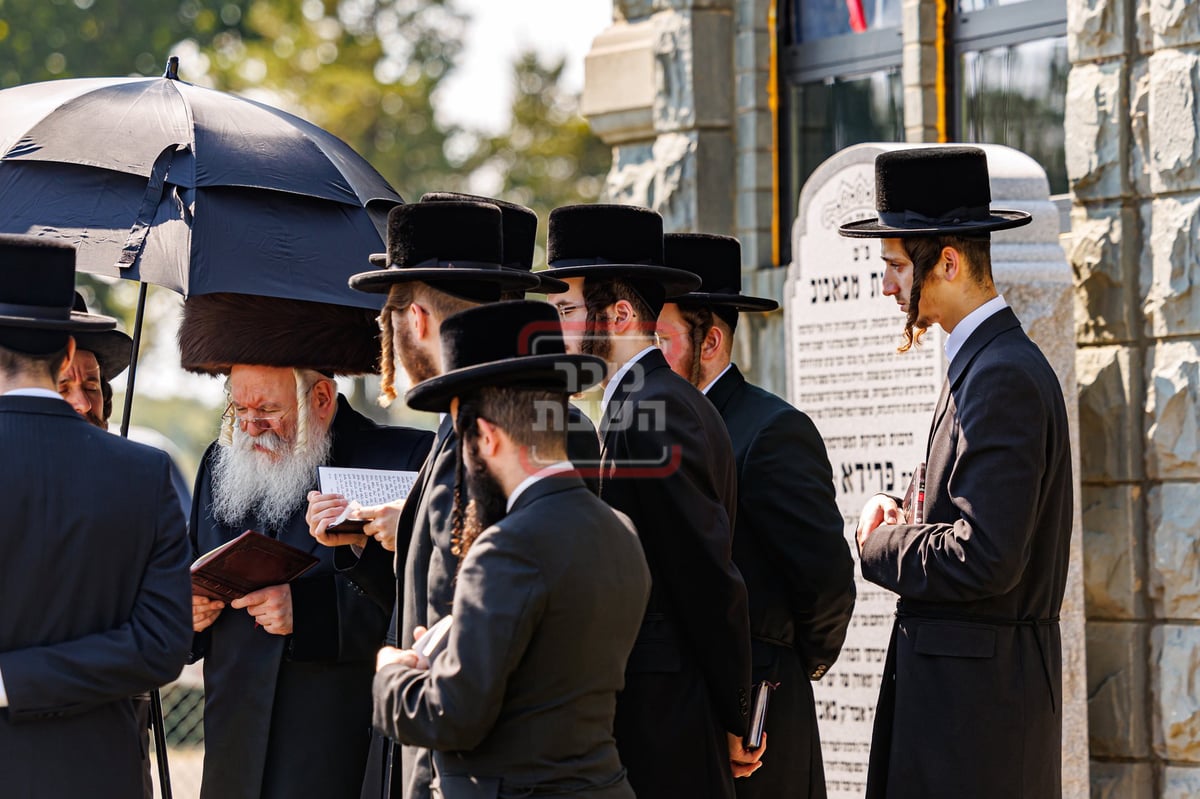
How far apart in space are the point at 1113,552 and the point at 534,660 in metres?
3.79

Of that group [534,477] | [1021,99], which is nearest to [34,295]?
[534,477]

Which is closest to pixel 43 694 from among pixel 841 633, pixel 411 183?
pixel 841 633

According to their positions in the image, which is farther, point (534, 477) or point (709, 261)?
point (709, 261)

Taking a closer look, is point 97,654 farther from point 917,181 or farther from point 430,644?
point 917,181

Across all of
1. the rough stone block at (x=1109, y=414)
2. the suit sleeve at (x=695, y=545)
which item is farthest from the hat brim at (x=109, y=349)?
the rough stone block at (x=1109, y=414)

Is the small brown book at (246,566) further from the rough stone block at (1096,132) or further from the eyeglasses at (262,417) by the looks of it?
the rough stone block at (1096,132)

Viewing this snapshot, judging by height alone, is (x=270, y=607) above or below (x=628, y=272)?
below

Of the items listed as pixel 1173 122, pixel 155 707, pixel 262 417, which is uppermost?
pixel 1173 122

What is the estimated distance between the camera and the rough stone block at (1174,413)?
6254mm

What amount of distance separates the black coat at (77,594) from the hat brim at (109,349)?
137cm

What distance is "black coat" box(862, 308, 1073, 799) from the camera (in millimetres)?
4293

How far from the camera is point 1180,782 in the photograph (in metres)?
6.29

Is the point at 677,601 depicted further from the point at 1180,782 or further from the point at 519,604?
the point at 1180,782

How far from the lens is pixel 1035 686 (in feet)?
14.5
